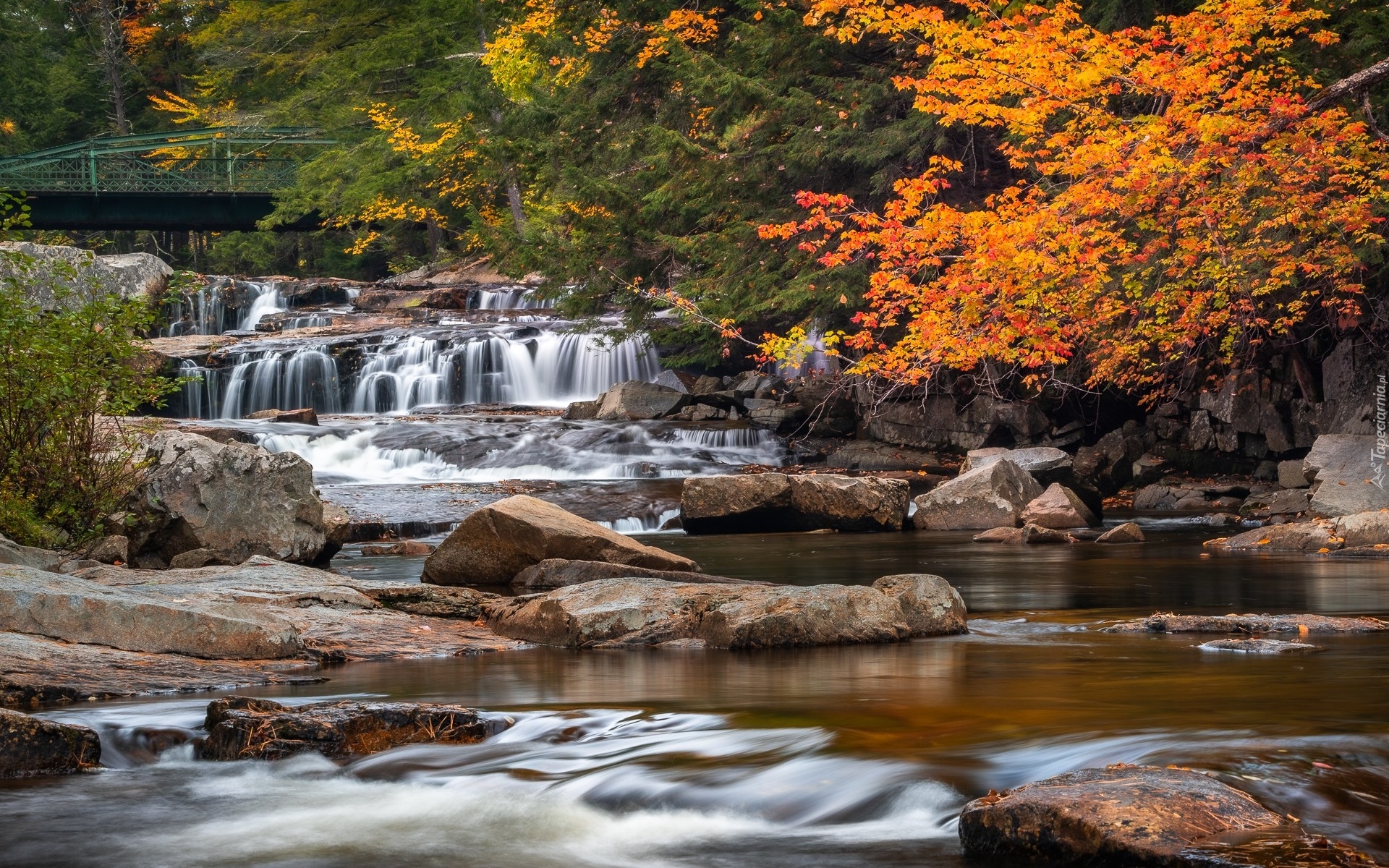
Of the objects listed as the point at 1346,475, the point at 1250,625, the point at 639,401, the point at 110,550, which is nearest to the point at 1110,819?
the point at 1250,625

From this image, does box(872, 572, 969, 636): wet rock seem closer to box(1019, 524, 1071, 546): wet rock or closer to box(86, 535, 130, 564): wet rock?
box(1019, 524, 1071, 546): wet rock

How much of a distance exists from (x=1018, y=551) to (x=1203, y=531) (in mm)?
2659

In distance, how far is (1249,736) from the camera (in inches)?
188

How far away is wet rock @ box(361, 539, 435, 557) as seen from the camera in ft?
43.2

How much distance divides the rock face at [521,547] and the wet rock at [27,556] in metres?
2.88

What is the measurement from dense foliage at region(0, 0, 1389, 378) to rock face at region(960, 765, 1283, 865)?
845 centimetres

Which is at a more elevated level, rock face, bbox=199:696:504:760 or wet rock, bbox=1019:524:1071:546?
wet rock, bbox=1019:524:1071:546

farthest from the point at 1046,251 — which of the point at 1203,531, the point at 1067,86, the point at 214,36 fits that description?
the point at 214,36

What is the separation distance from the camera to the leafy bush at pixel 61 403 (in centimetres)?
905

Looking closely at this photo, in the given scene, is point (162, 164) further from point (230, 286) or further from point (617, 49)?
point (617, 49)

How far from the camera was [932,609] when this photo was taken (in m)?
8.05

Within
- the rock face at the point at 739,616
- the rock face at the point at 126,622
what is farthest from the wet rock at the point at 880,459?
the rock face at the point at 126,622

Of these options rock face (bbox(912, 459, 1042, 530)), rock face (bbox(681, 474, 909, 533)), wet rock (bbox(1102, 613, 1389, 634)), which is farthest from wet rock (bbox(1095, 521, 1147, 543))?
wet rock (bbox(1102, 613, 1389, 634))

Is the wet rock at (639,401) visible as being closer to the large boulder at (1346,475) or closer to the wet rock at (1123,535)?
the wet rock at (1123,535)
